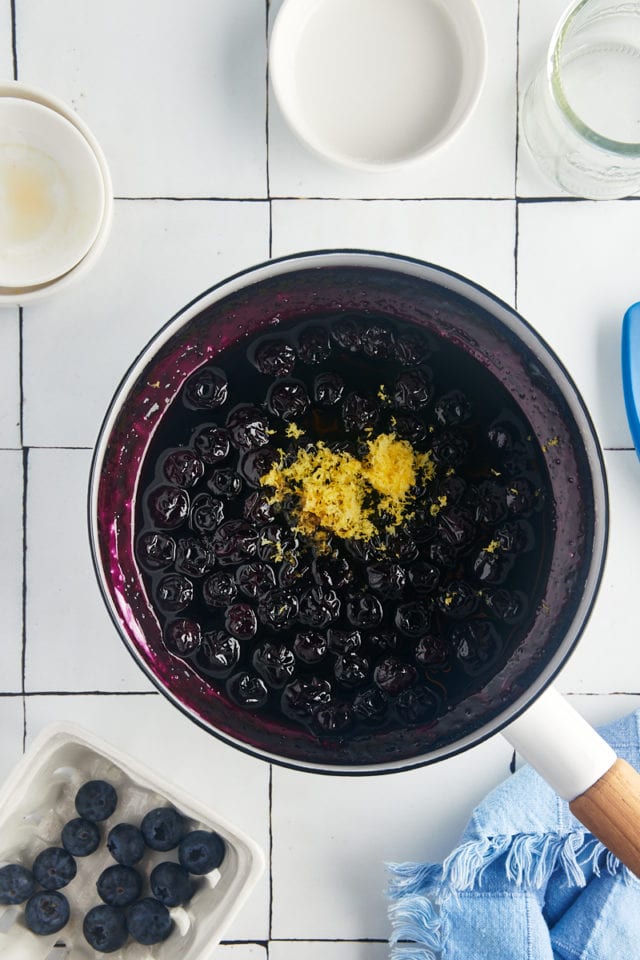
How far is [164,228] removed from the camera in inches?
33.4

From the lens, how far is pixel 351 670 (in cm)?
72

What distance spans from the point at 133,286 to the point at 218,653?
362mm

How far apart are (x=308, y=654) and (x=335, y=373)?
0.75 ft

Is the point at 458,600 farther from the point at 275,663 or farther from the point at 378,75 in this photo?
the point at 378,75

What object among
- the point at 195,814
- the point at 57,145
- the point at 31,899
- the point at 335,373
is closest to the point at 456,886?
the point at 195,814

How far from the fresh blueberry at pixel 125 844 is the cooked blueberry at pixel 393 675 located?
11.7 inches

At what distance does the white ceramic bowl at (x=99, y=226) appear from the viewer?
2.66 ft

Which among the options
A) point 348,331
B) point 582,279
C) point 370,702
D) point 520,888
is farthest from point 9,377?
point 520,888

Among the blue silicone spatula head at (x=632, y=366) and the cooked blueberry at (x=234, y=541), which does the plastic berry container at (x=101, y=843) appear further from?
the blue silicone spatula head at (x=632, y=366)

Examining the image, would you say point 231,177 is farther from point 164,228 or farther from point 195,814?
point 195,814

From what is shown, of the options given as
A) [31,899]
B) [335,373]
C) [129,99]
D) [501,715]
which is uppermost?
[129,99]

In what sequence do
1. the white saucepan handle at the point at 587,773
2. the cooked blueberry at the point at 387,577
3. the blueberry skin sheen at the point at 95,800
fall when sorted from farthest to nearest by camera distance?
the blueberry skin sheen at the point at 95,800 → the cooked blueberry at the point at 387,577 → the white saucepan handle at the point at 587,773

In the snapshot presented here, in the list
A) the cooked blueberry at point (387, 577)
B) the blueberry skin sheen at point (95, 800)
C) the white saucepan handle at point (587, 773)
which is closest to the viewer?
the white saucepan handle at point (587, 773)

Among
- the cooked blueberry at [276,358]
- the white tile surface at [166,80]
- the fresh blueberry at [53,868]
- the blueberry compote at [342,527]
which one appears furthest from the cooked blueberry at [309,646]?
the white tile surface at [166,80]
